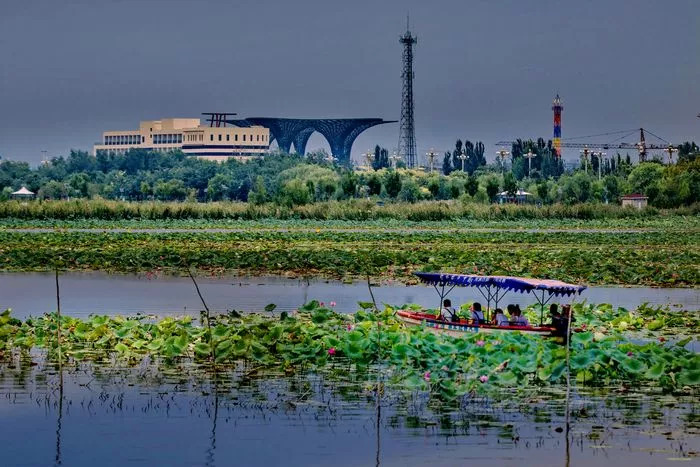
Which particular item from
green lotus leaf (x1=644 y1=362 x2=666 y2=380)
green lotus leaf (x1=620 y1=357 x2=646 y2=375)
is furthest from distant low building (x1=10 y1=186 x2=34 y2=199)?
green lotus leaf (x1=644 y1=362 x2=666 y2=380)

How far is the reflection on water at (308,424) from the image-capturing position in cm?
1603

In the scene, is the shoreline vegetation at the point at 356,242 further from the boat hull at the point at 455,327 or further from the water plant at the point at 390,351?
the water plant at the point at 390,351

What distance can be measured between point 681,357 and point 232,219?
75628 millimetres

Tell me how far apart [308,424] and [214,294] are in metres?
18.4

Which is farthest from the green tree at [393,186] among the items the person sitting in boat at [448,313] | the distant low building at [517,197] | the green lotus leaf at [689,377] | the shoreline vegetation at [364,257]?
the green lotus leaf at [689,377]

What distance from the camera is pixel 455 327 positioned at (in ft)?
76.1

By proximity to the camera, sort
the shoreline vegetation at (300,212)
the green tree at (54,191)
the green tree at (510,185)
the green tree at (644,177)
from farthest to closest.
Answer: the green tree at (54,191)
the green tree at (510,185)
the green tree at (644,177)
the shoreline vegetation at (300,212)

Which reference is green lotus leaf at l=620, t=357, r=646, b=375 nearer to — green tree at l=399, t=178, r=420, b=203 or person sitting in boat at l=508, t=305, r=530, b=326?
person sitting in boat at l=508, t=305, r=530, b=326

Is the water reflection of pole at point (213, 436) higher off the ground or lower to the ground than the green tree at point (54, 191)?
lower

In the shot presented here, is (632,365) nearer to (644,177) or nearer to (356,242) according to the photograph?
(356,242)

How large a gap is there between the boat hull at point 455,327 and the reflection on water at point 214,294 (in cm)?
690

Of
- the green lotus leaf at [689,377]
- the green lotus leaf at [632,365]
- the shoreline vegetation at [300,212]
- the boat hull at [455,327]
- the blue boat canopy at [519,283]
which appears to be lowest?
the green lotus leaf at [689,377]

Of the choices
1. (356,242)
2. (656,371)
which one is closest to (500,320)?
(656,371)

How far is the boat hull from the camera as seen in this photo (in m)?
22.6
